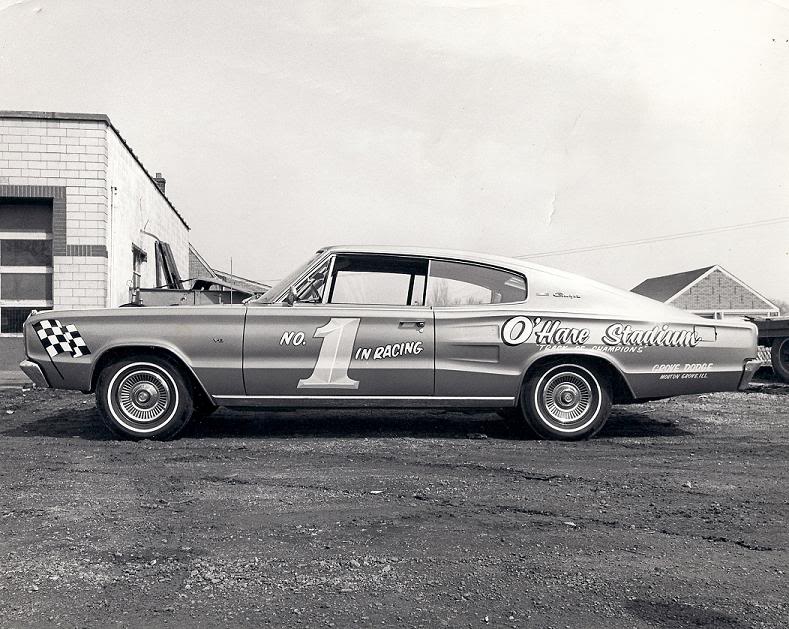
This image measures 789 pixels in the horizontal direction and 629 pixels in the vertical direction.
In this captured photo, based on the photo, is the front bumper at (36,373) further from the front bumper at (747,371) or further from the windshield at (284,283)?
the front bumper at (747,371)

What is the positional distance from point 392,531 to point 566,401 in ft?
10.0

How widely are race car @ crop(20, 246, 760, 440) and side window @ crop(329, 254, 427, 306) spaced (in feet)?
0.04

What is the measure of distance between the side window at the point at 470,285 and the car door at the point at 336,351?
0.81ft

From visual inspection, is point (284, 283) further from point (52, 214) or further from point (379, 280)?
point (52, 214)

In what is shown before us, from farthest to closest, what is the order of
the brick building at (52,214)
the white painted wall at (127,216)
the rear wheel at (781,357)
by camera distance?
the white painted wall at (127,216) < the brick building at (52,214) < the rear wheel at (781,357)

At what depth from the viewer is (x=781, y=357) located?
1191 cm

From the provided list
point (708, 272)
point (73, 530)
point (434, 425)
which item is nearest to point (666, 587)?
point (73, 530)

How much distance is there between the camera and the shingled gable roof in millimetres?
43250

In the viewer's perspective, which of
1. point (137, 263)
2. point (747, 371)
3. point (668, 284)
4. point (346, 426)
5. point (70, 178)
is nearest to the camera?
point (747, 371)

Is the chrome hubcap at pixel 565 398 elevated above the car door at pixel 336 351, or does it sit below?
below

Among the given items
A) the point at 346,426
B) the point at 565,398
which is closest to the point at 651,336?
the point at 565,398

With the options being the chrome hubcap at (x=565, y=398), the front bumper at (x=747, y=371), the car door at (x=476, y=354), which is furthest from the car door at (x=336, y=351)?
the front bumper at (x=747, y=371)

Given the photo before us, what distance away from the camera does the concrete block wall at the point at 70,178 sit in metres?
12.8

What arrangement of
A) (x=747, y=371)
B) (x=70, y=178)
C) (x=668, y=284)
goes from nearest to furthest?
(x=747, y=371)
(x=70, y=178)
(x=668, y=284)
